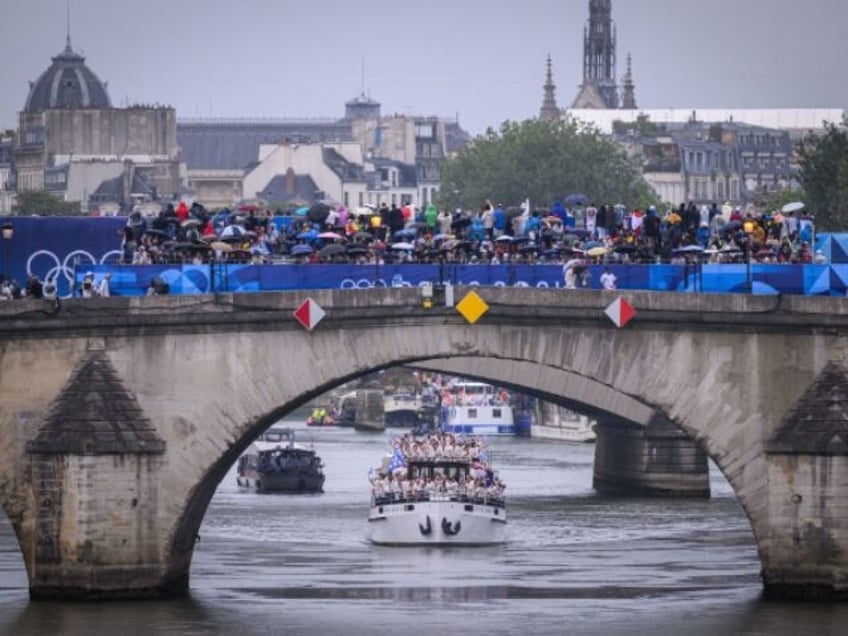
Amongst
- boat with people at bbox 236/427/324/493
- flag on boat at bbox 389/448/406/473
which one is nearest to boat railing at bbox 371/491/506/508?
flag on boat at bbox 389/448/406/473

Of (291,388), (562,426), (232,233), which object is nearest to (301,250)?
(232,233)

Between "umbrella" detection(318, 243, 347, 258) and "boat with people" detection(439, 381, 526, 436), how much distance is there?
8955cm

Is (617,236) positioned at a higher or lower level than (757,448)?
higher

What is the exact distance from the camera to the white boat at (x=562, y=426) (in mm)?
157375

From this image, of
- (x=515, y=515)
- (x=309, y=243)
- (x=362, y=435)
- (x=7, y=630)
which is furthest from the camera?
(x=362, y=435)

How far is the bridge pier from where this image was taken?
10906 centimetres

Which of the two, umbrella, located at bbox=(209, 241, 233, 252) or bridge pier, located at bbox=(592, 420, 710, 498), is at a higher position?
umbrella, located at bbox=(209, 241, 233, 252)

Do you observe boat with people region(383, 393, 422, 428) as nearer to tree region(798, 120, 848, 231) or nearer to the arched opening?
tree region(798, 120, 848, 231)

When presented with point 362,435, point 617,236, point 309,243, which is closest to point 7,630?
point 309,243

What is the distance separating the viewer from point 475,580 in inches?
3201

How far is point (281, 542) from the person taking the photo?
3686 inches

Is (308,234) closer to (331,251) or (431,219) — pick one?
(331,251)

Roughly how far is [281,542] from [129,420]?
23604 millimetres

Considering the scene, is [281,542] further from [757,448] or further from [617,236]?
[757,448]
